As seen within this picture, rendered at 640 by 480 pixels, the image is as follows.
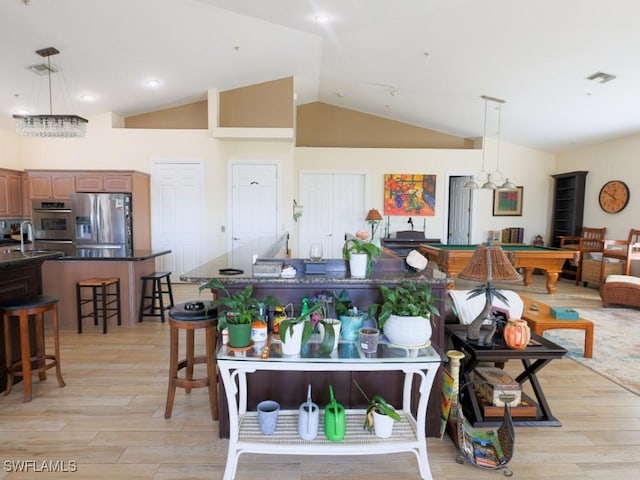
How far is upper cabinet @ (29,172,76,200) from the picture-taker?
5.68 metres

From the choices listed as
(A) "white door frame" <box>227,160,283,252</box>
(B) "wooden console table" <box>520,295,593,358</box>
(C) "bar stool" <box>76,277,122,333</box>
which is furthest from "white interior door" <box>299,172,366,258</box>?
(B) "wooden console table" <box>520,295,593,358</box>

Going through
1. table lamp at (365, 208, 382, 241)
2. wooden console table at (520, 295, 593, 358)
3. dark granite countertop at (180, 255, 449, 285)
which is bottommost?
wooden console table at (520, 295, 593, 358)

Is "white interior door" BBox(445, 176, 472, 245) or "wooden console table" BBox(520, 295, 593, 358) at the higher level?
"white interior door" BBox(445, 176, 472, 245)

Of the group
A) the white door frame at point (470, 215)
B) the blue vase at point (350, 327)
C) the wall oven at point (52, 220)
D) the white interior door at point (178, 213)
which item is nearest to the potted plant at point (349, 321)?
the blue vase at point (350, 327)

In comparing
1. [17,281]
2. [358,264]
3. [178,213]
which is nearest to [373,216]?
[178,213]

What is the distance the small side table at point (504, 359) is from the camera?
2199mm

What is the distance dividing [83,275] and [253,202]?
116 inches

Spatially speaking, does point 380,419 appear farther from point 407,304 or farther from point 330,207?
point 330,207

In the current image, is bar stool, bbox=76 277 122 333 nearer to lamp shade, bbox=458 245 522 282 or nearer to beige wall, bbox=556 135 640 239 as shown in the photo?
lamp shade, bbox=458 245 522 282

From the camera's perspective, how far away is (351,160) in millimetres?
7812

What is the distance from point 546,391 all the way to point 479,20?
3541 mm

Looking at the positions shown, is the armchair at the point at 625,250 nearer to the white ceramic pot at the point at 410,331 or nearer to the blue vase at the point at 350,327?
the white ceramic pot at the point at 410,331

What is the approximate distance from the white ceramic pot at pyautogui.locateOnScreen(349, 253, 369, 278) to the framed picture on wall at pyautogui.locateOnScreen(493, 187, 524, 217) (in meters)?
6.77

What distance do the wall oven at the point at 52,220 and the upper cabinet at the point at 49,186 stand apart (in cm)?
10
